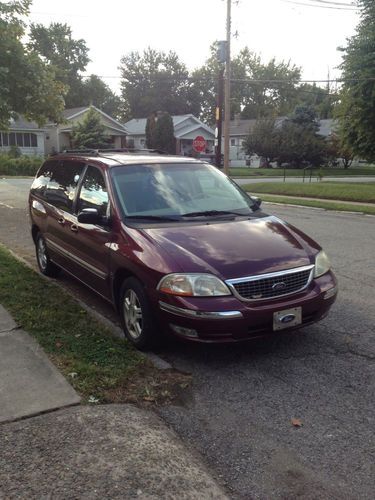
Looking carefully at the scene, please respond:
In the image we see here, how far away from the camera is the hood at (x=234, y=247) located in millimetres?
3971

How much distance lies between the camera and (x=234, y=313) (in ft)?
12.5

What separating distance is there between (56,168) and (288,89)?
253ft

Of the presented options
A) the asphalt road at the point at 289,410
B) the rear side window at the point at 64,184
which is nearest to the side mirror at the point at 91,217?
the rear side window at the point at 64,184

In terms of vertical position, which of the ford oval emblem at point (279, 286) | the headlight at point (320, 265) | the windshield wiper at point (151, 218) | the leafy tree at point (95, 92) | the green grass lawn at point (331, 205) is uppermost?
the leafy tree at point (95, 92)

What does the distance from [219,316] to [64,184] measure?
3.17 metres

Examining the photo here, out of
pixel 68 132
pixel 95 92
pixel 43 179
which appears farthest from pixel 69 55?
pixel 43 179

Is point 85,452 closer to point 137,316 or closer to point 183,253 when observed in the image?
point 137,316

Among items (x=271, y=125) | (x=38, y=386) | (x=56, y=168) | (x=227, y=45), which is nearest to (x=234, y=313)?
(x=38, y=386)

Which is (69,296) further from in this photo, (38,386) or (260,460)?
(260,460)

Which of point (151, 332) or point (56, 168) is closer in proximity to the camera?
point (151, 332)

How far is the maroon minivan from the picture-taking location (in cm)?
389

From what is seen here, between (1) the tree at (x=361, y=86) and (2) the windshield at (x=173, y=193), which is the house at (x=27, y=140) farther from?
(2) the windshield at (x=173, y=193)

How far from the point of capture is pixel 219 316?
381cm

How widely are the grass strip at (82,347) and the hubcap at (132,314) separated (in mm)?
128
